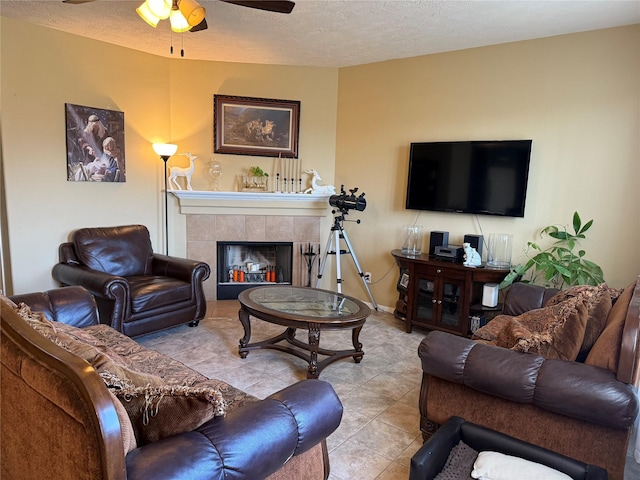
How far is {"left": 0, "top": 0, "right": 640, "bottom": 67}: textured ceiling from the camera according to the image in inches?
120

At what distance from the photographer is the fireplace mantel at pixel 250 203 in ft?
15.5

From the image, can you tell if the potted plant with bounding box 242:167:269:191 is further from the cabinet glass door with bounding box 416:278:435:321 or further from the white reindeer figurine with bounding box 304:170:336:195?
the cabinet glass door with bounding box 416:278:435:321

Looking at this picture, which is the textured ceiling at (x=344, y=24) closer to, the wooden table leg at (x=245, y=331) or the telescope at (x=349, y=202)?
the telescope at (x=349, y=202)

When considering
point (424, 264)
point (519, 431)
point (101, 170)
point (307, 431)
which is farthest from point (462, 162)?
point (101, 170)

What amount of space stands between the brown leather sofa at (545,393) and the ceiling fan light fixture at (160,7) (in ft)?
7.33

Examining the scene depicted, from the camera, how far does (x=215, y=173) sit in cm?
484

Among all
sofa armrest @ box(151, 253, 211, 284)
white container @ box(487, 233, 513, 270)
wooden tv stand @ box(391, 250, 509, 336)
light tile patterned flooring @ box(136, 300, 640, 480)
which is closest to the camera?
light tile patterned flooring @ box(136, 300, 640, 480)

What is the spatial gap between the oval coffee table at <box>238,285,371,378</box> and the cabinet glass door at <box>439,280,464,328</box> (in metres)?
1.00

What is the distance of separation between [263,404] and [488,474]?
985 mm

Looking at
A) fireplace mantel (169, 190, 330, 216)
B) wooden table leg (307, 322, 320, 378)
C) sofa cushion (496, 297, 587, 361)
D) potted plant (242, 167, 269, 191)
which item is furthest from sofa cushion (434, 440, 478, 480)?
potted plant (242, 167, 269, 191)

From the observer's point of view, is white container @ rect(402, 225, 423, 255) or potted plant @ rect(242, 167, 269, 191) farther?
potted plant @ rect(242, 167, 269, 191)

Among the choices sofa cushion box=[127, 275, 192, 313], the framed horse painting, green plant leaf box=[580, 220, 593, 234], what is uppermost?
the framed horse painting

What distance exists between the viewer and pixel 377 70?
15.0 feet

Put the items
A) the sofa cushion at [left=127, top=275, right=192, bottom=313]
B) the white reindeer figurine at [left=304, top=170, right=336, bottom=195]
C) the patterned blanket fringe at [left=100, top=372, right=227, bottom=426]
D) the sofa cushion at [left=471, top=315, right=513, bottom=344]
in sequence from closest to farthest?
the patterned blanket fringe at [left=100, top=372, right=227, bottom=426], the sofa cushion at [left=471, top=315, right=513, bottom=344], the sofa cushion at [left=127, top=275, right=192, bottom=313], the white reindeer figurine at [left=304, top=170, right=336, bottom=195]
